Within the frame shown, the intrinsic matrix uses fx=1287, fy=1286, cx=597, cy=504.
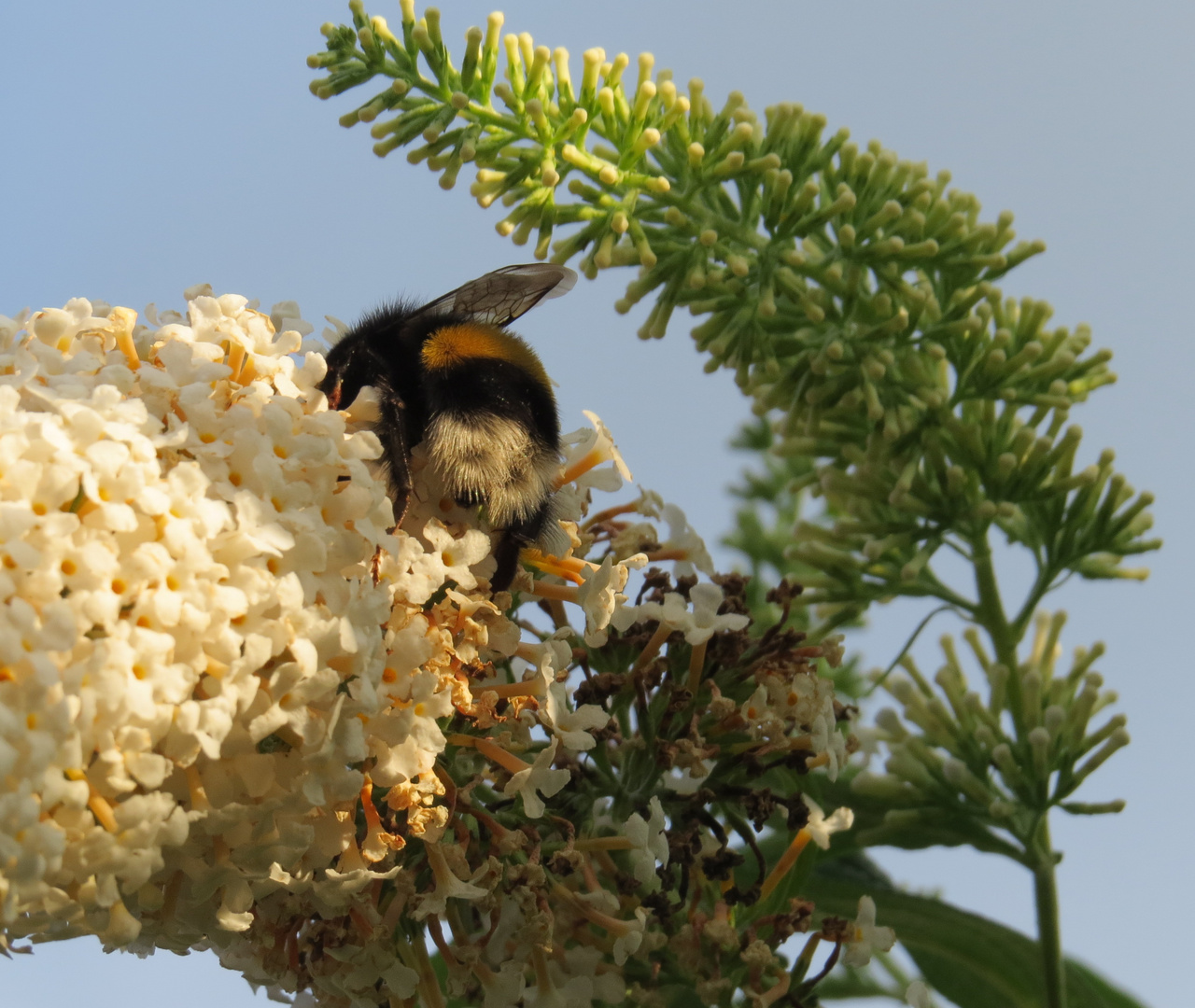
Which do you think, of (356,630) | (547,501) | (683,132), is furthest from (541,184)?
(356,630)

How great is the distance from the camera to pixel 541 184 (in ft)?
8.89

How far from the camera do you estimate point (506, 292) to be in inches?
99.0

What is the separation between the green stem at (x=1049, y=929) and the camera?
3066mm

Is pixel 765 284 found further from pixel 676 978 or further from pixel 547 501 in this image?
pixel 676 978

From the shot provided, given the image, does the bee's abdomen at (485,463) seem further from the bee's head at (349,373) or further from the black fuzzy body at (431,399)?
the bee's head at (349,373)

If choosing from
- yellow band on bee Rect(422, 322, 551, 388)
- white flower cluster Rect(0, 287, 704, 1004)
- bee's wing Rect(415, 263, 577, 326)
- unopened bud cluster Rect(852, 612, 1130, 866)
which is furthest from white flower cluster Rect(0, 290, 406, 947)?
unopened bud cluster Rect(852, 612, 1130, 866)

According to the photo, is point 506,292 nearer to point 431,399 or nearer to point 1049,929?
point 431,399

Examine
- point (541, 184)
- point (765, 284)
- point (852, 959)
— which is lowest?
point (852, 959)

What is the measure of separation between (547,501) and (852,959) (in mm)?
1044

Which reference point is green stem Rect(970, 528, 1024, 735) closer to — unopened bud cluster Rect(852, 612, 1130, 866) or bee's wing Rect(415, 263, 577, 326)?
unopened bud cluster Rect(852, 612, 1130, 866)

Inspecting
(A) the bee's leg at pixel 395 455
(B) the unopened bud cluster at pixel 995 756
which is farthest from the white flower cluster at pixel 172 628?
(B) the unopened bud cluster at pixel 995 756

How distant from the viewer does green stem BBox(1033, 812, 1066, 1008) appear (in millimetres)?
3066

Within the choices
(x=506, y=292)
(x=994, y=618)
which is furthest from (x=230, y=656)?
(x=994, y=618)

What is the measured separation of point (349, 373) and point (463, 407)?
215 mm
